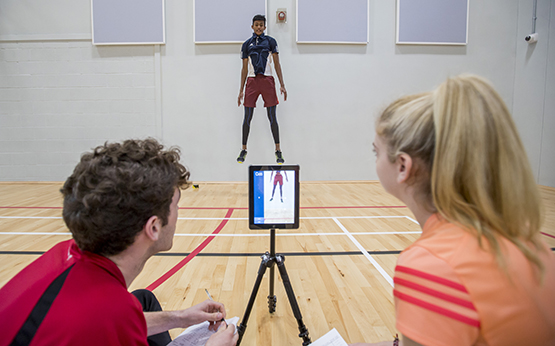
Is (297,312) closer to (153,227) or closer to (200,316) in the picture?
(200,316)

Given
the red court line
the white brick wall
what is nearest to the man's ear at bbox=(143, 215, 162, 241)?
the red court line

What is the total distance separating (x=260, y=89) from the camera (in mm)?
4938

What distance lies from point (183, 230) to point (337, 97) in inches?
152

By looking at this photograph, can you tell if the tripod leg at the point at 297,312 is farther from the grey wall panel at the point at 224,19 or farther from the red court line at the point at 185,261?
the grey wall panel at the point at 224,19

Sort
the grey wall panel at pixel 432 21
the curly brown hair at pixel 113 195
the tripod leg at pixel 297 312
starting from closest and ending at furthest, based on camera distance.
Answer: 1. the curly brown hair at pixel 113 195
2. the tripod leg at pixel 297 312
3. the grey wall panel at pixel 432 21

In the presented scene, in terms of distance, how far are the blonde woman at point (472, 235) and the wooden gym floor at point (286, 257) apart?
109cm

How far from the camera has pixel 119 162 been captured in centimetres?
82

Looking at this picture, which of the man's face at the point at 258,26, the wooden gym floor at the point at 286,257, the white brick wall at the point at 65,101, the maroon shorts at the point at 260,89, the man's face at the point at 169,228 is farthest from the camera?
the white brick wall at the point at 65,101

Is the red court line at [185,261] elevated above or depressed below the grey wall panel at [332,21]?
below

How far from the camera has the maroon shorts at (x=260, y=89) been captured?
16.1 feet

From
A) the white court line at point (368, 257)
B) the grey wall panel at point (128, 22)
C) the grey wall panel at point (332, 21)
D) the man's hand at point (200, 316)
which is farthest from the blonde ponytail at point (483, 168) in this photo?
the grey wall panel at point (128, 22)

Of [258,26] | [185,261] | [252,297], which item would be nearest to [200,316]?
[252,297]

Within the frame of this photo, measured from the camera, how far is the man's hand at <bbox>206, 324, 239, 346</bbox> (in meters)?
1.05

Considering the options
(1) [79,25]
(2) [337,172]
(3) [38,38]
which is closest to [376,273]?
(2) [337,172]
